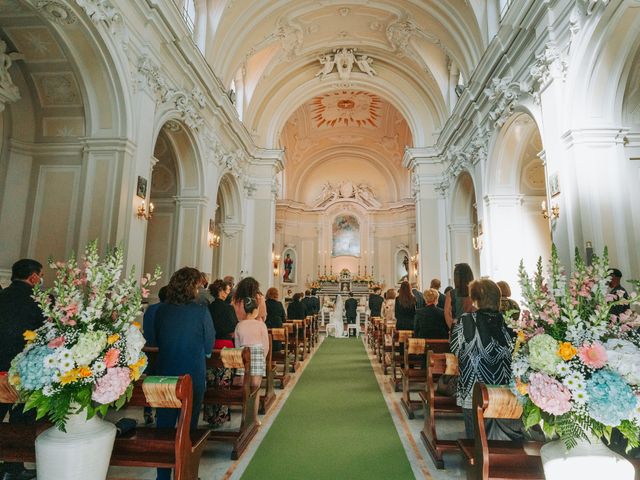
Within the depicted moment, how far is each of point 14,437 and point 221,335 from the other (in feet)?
7.89

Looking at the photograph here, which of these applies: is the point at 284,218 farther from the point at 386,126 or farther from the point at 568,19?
the point at 568,19

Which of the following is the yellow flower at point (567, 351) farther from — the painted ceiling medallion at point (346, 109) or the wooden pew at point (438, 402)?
the painted ceiling medallion at point (346, 109)

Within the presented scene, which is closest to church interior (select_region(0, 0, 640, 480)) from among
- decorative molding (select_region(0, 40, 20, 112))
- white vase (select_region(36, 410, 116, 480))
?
decorative molding (select_region(0, 40, 20, 112))

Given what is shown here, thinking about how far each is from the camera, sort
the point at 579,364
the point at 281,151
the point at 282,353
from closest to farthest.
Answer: the point at 579,364 → the point at 282,353 → the point at 281,151

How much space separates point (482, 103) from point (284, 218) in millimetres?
14150

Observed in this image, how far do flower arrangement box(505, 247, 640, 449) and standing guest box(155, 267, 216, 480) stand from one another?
217 cm

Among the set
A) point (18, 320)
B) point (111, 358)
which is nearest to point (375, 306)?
point (18, 320)

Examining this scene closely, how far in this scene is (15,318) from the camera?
3.01 meters

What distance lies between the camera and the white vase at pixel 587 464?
1.60m

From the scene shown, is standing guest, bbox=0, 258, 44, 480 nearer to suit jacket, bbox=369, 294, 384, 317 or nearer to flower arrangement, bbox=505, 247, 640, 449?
flower arrangement, bbox=505, 247, 640, 449

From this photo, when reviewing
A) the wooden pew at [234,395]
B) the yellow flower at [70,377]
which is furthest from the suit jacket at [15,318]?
the yellow flower at [70,377]

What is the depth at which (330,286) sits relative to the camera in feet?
64.1

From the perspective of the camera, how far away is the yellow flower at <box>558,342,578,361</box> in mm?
1700

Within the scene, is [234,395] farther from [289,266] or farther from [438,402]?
[289,266]
